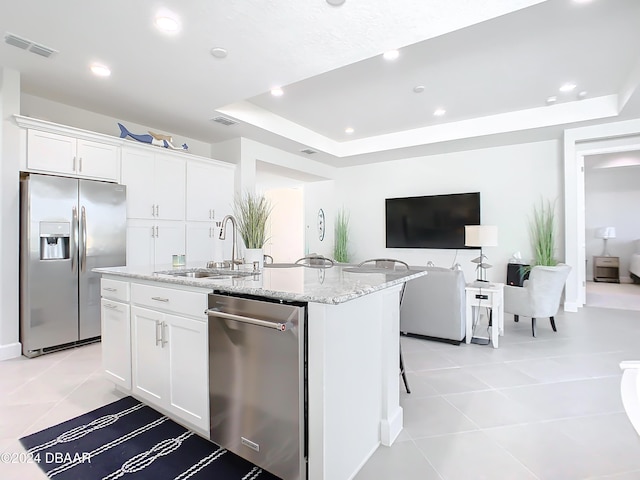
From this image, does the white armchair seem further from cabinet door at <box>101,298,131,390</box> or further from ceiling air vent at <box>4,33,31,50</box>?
ceiling air vent at <box>4,33,31,50</box>

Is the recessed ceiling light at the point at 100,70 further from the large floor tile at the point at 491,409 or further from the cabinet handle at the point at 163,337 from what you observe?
the large floor tile at the point at 491,409

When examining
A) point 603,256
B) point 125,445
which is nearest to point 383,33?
point 125,445

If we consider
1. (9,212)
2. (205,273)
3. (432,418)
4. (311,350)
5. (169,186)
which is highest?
(169,186)

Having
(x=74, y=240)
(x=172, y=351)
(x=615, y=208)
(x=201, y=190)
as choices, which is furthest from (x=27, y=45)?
(x=615, y=208)

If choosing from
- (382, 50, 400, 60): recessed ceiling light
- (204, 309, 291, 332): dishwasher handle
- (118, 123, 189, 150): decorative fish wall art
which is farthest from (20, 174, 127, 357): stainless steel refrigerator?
(382, 50, 400, 60): recessed ceiling light

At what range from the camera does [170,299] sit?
190cm

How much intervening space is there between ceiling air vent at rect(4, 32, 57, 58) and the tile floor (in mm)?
2754

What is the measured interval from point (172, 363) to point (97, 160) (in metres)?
2.96

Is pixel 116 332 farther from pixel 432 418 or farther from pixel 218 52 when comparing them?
pixel 218 52

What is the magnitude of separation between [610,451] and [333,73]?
3.88 m

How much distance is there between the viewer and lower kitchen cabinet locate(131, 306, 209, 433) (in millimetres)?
1763

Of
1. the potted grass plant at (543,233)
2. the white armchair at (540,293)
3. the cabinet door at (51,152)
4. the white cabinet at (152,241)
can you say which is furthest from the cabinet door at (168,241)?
the potted grass plant at (543,233)

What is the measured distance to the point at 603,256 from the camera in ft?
26.8

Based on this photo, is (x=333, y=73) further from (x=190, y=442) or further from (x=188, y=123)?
(x=190, y=442)
